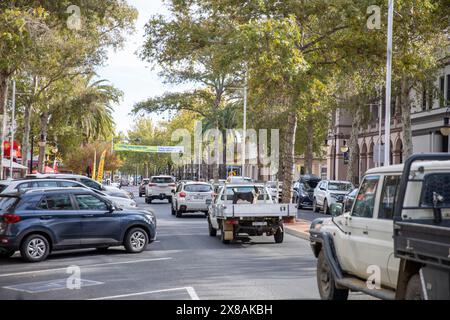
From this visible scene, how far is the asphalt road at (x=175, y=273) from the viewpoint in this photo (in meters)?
11.2

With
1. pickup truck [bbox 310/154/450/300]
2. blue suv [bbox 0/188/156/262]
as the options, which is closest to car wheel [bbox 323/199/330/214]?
blue suv [bbox 0/188/156/262]

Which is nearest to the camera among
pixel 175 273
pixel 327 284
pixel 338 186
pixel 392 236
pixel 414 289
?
pixel 414 289

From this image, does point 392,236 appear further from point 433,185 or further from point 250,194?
point 250,194

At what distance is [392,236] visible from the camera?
798cm

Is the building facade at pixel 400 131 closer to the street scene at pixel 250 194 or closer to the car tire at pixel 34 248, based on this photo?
the street scene at pixel 250 194

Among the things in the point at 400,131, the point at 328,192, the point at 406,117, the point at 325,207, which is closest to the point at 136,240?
the point at 406,117

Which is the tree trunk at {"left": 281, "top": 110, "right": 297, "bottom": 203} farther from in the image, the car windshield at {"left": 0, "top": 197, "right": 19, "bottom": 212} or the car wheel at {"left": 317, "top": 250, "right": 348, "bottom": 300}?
the car wheel at {"left": 317, "top": 250, "right": 348, "bottom": 300}

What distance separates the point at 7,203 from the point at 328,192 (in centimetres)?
2335

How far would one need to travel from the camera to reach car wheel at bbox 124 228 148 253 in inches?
687

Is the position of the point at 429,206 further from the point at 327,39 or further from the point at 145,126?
the point at 145,126

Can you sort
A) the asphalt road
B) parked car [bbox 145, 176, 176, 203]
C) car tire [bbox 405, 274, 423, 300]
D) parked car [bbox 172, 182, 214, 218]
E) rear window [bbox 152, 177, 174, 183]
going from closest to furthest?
car tire [bbox 405, 274, 423, 300]
the asphalt road
parked car [bbox 172, 182, 214, 218]
parked car [bbox 145, 176, 176, 203]
rear window [bbox 152, 177, 174, 183]

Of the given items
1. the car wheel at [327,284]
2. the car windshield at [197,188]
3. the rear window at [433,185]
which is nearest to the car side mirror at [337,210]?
the car wheel at [327,284]
